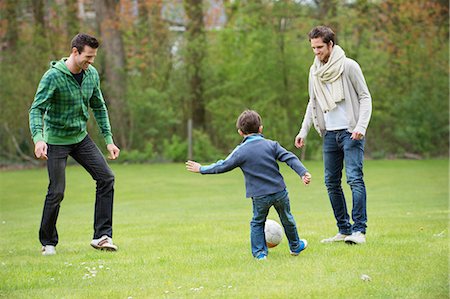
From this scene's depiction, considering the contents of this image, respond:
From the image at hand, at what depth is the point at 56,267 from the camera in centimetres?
671

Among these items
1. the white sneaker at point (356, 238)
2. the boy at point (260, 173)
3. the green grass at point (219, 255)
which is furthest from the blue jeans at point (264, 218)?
the white sneaker at point (356, 238)

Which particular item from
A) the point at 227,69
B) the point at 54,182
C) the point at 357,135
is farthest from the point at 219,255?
the point at 227,69

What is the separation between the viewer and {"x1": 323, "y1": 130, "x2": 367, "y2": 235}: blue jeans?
7379 millimetres

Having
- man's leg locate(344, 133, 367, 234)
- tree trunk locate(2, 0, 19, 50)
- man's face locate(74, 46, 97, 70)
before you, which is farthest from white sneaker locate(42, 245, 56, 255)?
Answer: tree trunk locate(2, 0, 19, 50)

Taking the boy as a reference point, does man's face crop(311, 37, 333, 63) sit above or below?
above

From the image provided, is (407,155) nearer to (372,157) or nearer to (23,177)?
(372,157)

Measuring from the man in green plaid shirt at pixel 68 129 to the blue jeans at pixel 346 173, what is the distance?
2.10 metres

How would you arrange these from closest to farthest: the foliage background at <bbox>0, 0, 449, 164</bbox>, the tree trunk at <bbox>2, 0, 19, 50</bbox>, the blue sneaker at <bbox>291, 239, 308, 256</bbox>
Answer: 1. the blue sneaker at <bbox>291, 239, 308, 256</bbox>
2. the foliage background at <bbox>0, 0, 449, 164</bbox>
3. the tree trunk at <bbox>2, 0, 19, 50</bbox>

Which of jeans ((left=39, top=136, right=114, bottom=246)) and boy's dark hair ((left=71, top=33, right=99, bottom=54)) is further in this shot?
jeans ((left=39, top=136, right=114, bottom=246))

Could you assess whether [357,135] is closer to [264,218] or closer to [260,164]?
[260,164]

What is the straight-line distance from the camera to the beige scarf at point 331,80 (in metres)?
7.40

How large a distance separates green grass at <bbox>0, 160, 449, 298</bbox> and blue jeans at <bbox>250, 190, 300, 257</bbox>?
0.15 meters

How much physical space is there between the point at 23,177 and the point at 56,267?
47.5ft

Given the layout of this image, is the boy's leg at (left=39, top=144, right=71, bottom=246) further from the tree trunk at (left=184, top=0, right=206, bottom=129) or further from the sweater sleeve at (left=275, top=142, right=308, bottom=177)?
the tree trunk at (left=184, top=0, right=206, bottom=129)
